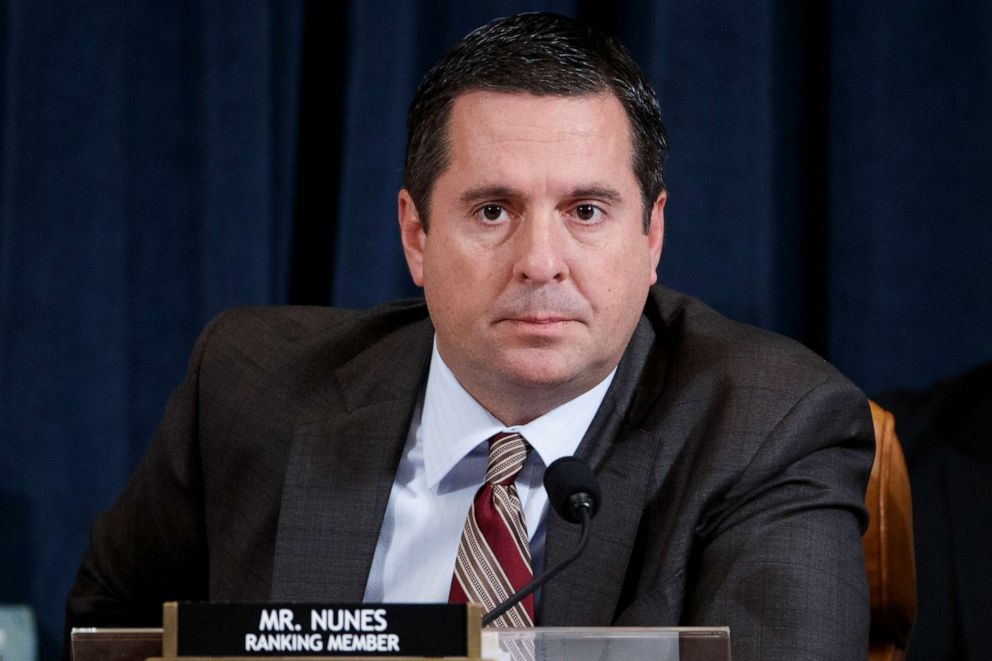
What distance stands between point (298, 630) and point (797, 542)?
2.19ft

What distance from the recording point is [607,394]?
1.79 m

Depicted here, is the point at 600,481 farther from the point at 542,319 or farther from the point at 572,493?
the point at 572,493

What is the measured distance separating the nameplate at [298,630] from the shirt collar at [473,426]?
0.68m

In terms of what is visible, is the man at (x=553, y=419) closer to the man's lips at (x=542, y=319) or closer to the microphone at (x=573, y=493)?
the man's lips at (x=542, y=319)

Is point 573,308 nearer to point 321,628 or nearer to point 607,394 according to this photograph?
point 607,394

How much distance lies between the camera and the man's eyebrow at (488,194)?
5.47ft

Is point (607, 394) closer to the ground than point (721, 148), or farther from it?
closer to the ground

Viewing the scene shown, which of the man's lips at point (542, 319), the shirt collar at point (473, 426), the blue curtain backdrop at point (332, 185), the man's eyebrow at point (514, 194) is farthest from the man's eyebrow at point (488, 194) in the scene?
the blue curtain backdrop at point (332, 185)

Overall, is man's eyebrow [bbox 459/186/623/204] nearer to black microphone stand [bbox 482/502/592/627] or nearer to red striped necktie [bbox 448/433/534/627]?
red striped necktie [bbox 448/433/534/627]

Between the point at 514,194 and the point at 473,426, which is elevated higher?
the point at 514,194

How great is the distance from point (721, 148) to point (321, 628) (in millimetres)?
1489

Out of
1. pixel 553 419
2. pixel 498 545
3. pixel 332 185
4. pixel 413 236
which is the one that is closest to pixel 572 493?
pixel 498 545

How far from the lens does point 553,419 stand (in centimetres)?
175

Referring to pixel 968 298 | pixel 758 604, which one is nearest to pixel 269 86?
pixel 968 298
